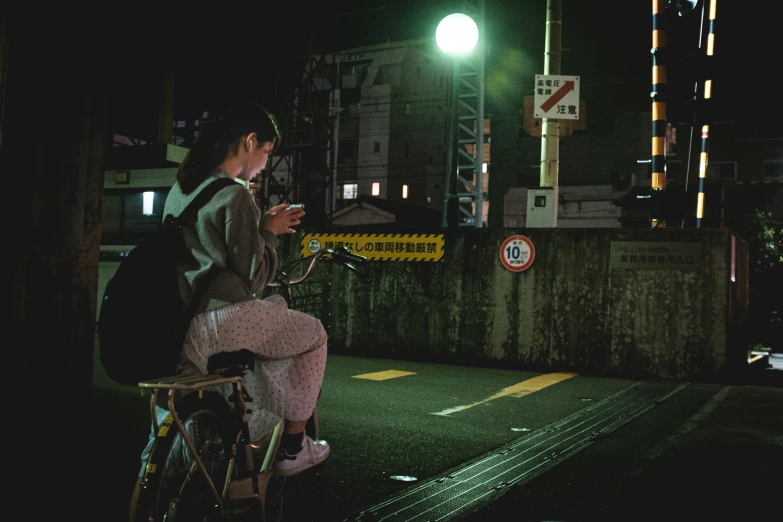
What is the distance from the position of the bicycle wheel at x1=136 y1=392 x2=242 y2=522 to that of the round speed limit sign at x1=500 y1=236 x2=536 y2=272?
7.60m

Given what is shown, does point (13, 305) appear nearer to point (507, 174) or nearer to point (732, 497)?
point (732, 497)

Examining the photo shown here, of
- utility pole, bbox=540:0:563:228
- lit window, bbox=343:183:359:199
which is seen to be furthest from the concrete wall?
lit window, bbox=343:183:359:199

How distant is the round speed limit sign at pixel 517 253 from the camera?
984cm

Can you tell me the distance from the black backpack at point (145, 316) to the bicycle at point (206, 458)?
0.39 feet

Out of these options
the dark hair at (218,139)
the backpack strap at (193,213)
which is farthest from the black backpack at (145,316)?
the dark hair at (218,139)

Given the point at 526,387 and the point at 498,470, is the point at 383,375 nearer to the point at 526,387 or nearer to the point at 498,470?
the point at 526,387

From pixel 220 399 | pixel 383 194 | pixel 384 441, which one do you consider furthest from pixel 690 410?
pixel 383 194

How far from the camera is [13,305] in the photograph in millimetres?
3539

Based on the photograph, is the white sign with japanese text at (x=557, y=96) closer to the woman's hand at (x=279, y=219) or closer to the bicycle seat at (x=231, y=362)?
the woman's hand at (x=279, y=219)

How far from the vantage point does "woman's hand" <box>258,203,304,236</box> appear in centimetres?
288

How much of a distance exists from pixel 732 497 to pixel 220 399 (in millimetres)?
3027

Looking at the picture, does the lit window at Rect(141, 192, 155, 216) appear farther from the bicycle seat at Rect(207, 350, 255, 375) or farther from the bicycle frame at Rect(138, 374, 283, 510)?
the bicycle seat at Rect(207, 350, 255, 375)

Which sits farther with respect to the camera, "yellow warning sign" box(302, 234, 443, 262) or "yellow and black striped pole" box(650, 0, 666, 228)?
"yellow warning sign" box(302, 234, 443, 262)

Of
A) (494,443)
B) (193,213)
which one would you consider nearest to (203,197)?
(193,213)
